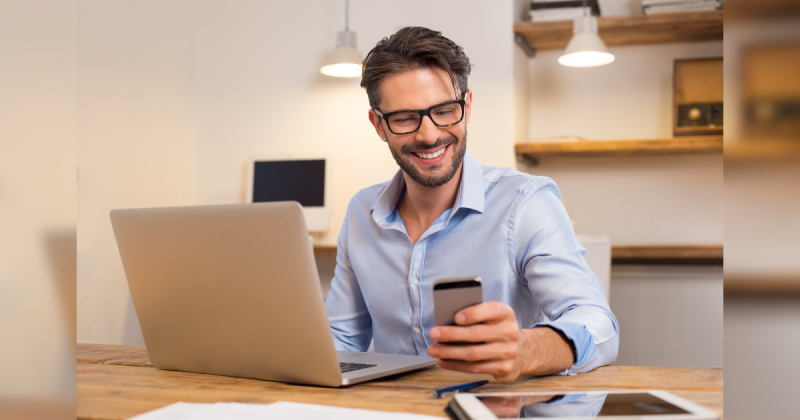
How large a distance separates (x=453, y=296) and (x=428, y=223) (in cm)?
66

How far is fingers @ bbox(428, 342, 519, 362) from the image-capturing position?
0.75 metres

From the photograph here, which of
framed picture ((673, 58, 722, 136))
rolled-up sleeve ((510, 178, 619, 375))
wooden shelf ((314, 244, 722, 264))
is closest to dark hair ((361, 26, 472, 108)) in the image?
rolled-up sleeve ((510, 178, 619, 375))

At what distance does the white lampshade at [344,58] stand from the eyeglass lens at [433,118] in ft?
5.13

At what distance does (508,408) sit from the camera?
65 centimetres

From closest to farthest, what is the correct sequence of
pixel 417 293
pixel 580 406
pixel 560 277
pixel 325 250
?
pixel 580 406, pixel 560 277, pixel 417 293, pixel 325 250

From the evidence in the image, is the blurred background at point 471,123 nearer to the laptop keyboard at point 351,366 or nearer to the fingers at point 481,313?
the laptop keyboard at point 351,366

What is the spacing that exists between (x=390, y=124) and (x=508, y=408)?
0.78 m

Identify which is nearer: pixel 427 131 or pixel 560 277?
pixel 560 277

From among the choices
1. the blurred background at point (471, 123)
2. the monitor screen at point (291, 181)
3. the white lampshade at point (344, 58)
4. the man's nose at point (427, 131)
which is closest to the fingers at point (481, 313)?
the man's nose at point (427, 131)

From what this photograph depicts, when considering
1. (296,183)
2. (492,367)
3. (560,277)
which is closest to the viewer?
(492,367)

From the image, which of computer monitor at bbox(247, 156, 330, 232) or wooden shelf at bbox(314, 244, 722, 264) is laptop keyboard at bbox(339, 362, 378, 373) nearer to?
wooden shelf at bbox(314, 244, 722, 264)

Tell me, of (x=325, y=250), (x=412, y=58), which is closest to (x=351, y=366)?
(x=412, y=58)

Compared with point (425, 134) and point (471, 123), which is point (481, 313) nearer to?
point (425, 134)

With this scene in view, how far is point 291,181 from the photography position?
310 cm
